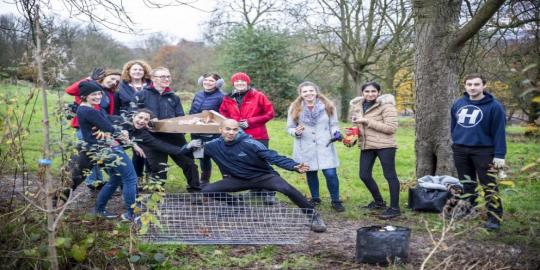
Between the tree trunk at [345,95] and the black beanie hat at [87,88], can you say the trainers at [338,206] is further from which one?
the tree trunk at [345,95]

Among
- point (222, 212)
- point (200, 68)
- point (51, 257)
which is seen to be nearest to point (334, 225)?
point (222, 212)

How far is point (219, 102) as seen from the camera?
6820 mm

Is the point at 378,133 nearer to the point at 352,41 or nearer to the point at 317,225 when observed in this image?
the point at 317,225

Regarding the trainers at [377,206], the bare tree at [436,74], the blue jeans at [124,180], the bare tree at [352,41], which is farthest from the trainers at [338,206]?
the bare tree at [352,41]

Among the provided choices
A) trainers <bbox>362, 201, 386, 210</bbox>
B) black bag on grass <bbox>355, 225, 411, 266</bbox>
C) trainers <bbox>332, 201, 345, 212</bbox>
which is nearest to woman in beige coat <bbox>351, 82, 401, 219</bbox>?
trainers <bbox>362, 201, 386, 210</bbox>

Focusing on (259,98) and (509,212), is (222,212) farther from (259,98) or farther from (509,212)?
(509,212)

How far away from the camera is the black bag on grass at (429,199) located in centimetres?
630

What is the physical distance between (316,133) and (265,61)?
49.2 ft

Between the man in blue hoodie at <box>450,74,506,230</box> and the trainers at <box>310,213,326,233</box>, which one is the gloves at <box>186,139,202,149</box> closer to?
the trainers at <box>310,213,326,233</box>

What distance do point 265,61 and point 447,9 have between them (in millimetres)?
14341

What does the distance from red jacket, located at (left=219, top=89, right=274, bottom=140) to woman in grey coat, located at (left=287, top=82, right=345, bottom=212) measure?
13.9 inches

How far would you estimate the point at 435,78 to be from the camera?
277 inches

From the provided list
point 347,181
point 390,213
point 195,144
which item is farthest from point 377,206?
point 195,144

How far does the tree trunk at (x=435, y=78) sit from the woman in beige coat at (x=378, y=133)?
113 centimetres
